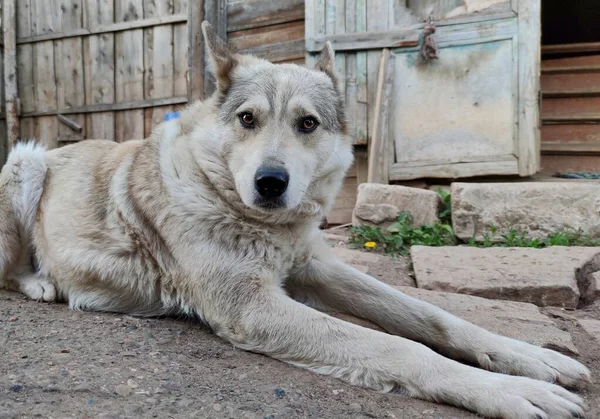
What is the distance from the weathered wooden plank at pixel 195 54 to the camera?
7.23m

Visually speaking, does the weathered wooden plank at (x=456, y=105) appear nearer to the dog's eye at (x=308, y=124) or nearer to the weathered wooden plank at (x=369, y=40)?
the weathered wooden plank at (x=369, y=40)

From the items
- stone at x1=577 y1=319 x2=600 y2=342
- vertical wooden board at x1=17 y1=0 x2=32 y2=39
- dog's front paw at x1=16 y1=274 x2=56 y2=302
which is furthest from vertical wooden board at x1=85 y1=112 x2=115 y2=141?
stone at x1=577 y1=319 x2=600 y2=342

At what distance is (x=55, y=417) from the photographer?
1.58m

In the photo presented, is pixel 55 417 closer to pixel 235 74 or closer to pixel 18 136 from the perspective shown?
pixel 235 74

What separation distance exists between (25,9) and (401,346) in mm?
9474

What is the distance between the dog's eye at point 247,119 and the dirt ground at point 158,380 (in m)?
1.02

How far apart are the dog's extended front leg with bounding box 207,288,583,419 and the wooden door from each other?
13.0 feet

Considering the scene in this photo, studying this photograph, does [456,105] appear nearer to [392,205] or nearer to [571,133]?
[392,205]

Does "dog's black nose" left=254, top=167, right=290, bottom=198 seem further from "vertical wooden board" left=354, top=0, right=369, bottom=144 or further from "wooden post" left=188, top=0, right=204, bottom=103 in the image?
"wooden post" left=188, top=0, right=204, bottom=103

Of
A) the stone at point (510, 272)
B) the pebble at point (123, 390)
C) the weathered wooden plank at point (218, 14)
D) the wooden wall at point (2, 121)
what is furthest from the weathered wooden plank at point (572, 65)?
the wooden wall at point (2, 121)

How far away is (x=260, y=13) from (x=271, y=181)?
5161mm

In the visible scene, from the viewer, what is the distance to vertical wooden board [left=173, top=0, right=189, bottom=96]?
7891mm

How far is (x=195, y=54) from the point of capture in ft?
Result: 24.0

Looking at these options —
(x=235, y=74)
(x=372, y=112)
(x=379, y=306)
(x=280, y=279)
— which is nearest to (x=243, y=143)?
(x=235, y=74)
